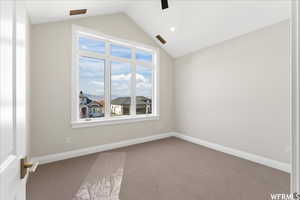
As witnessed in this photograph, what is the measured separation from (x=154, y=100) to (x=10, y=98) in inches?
146

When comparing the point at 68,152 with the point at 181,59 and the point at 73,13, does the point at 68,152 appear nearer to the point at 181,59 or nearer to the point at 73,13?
the point at 73,13

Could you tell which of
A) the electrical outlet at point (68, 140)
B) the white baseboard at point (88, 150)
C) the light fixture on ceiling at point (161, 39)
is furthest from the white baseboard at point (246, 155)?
the electrical outlet at point (68, 140)

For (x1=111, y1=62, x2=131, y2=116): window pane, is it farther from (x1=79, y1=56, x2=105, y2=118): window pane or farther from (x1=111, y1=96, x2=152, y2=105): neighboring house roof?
(x1=79, y1=56, x2=105, y2=118): window pane

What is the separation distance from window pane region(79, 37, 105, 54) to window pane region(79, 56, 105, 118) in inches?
8.6

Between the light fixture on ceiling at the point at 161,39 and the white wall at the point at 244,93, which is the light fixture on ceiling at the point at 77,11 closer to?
the light fixture on ceiling at the point at 161,39

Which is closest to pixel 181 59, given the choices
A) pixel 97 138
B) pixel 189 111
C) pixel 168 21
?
pixel 168 21

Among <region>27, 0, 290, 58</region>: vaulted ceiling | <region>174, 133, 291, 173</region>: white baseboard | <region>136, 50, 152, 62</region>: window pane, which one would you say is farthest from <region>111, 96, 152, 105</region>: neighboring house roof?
<region>27, 0, 290, 58</region>: vaulted ceiling

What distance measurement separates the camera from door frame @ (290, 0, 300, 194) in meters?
0.50

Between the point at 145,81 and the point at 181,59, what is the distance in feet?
4.21

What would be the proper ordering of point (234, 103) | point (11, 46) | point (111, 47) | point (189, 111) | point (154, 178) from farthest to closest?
point (189, 111), point (111, 47), point (234, 103), point (154, 178), point (11, 46)

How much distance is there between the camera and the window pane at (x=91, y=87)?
313 cm

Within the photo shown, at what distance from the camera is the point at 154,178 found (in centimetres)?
216

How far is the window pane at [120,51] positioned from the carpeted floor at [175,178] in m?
2.48

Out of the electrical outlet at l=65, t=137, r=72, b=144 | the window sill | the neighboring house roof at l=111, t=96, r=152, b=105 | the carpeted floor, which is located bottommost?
the carpeted floor
